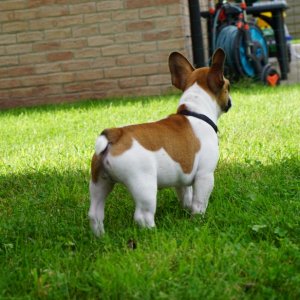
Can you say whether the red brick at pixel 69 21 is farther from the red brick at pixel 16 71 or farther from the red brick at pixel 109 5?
the red brick at pixel 16 71

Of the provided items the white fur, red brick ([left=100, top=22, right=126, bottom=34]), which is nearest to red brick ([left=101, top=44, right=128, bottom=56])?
red brick ([left=100, top=22, right=126, bottom=34])

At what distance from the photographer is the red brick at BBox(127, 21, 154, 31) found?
9.32m

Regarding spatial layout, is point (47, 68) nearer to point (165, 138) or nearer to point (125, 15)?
point (125, 15)

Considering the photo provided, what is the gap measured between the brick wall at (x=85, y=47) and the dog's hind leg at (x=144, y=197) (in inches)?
261

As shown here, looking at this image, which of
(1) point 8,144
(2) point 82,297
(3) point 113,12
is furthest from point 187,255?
(3) point 113,12

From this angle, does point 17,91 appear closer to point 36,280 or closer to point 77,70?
point 77,70

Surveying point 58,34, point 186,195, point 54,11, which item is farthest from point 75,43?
point 186,195

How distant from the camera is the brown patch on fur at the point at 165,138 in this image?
9.37 feet

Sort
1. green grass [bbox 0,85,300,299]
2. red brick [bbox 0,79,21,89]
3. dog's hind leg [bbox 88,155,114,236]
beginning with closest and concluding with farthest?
green grass [bbox 0,85,300,299] < dog's hind leg [bbox 88,155,114,236] < red brick [bbox 0,79,21,89]

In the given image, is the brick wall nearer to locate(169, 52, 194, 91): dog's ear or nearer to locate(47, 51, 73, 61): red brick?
locate(47, 51, 73, 61): red brick

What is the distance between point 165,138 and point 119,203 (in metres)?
0.79

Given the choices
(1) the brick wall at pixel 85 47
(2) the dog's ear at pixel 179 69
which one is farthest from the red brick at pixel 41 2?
(2) the dog's ear at pixel 179 69

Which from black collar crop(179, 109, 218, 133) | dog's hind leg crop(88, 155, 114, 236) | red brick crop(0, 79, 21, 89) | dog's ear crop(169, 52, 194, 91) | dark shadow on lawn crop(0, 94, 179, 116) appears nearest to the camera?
dog's hind leg crop(88, 155, 114, 236)

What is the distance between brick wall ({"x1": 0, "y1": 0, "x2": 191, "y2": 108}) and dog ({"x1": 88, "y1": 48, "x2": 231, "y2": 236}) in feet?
19.3
